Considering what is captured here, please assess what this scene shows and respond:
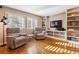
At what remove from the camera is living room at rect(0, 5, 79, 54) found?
3.57 meters

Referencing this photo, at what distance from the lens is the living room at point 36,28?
3.57 metres

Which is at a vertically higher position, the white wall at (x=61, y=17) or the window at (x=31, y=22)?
the white wall at (x=61, y=17)

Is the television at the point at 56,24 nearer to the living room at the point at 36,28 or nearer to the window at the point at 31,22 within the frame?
the living room at the point at 36,28

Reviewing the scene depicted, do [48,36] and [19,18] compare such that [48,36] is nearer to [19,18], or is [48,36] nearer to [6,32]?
[19,18]

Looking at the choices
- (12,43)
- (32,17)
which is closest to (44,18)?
(32,17)

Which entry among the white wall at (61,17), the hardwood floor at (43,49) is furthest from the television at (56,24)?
the hardwood floor at (43,49)

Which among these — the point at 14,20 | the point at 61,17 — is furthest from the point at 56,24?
the point at 14,20

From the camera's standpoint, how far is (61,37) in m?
5.58

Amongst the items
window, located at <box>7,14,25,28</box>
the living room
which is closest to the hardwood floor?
the living room

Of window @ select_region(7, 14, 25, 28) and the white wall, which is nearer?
window @ select_region(7, 14, 25, 28)

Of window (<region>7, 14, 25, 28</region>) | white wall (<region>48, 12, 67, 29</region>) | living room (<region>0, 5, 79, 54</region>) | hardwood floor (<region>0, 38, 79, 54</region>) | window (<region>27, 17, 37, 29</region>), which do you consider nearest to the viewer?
hardwood floor (<region>0, 38, 79, 54</region>)

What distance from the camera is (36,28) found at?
5.70 metres

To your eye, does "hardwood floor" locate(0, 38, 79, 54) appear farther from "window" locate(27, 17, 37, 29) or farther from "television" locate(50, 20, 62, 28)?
"television" locate(50, 20, 62, 28)
